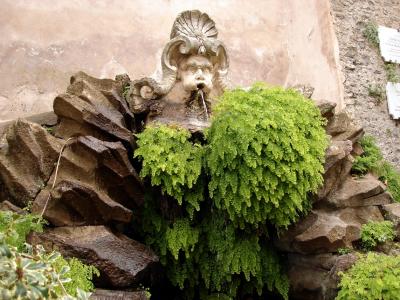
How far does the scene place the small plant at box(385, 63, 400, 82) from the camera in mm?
7569

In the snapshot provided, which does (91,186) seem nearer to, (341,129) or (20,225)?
(20,225)

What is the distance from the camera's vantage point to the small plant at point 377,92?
734 centimetres

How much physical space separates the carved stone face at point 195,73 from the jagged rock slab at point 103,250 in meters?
1.86

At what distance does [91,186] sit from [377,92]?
534cm

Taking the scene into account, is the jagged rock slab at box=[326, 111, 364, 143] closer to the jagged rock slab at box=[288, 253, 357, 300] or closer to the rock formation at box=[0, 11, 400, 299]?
the rock formation at box=[0, 11, 400, 299]

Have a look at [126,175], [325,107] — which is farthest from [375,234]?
[126,175]

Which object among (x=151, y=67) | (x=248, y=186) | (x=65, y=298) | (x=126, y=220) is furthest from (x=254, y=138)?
(x=151, y=67)

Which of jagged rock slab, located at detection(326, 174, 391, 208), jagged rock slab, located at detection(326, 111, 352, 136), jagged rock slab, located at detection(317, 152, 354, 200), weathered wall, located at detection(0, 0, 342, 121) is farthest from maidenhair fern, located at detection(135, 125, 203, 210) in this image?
weathered wall, located at detection(0, 0, 342, 121)

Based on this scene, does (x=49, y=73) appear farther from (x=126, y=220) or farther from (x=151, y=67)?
(x=126, y=220)

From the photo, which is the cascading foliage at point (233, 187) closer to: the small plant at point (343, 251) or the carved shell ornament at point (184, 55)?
the small plant at point (343, 251)

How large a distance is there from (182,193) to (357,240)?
5.72ft

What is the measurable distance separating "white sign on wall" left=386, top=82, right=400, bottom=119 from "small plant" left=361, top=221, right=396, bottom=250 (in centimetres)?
347

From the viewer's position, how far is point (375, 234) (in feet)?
14.2

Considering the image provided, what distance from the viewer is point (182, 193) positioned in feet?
13.3
